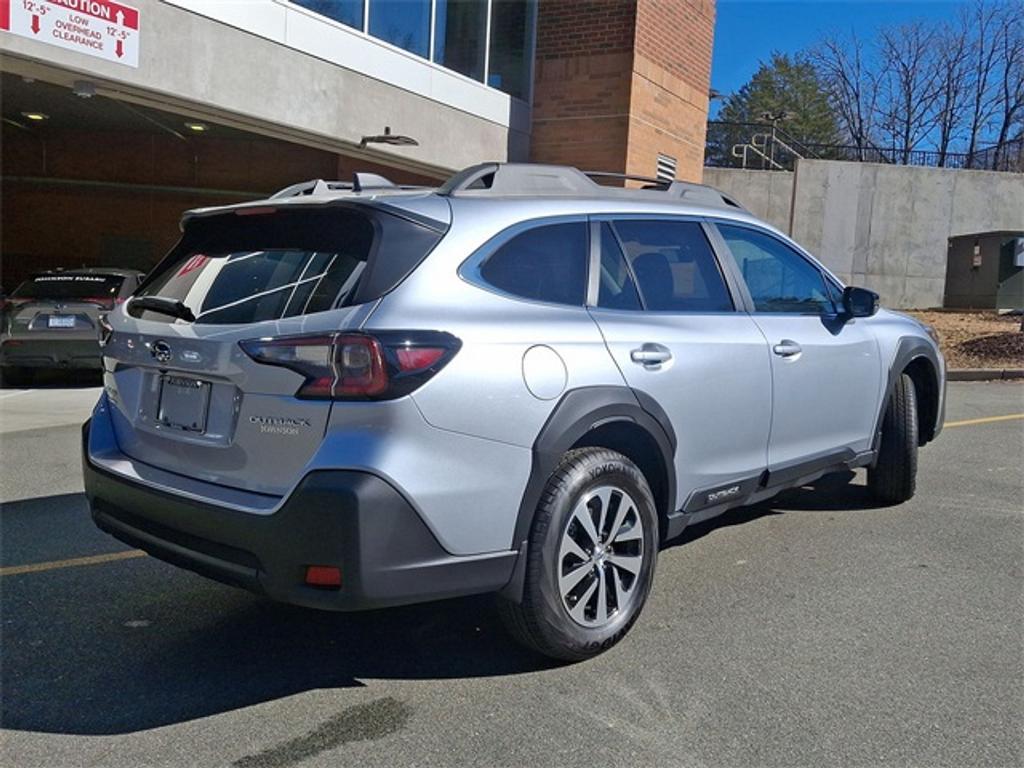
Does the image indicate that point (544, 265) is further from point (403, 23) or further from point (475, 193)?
point (403, 23)

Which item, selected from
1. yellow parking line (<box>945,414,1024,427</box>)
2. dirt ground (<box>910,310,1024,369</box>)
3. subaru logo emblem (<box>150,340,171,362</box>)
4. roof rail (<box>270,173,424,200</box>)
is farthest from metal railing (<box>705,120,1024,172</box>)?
subaru logo emblem (<box>150,340,171,362</box>)

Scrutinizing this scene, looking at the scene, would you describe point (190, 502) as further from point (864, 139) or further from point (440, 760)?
point (864, 139)

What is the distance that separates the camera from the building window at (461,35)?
14016 mm

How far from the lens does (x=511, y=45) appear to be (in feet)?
50.9

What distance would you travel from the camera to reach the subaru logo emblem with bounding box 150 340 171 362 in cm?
337

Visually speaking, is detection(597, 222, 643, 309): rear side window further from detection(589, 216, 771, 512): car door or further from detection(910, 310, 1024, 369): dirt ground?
detection(910, 310, 1024, 369): dirt ground

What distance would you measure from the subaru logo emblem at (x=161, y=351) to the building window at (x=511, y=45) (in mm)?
12820

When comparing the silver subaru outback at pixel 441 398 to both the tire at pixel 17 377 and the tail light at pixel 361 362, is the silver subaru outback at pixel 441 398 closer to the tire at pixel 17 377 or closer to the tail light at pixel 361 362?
the tail light at pixel 361 362

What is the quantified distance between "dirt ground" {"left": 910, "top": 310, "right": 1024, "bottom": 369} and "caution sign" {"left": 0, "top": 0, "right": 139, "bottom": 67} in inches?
454

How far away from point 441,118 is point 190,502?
11.8m

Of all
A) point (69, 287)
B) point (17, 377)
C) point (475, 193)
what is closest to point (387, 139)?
point (69, 287)

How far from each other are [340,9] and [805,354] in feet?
31.6

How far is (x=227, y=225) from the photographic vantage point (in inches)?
148

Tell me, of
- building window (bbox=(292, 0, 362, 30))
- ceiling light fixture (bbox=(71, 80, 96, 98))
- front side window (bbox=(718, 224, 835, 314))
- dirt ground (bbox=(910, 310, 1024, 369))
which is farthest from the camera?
dirt ground (bbox=(910, 310, 1024, 369))
